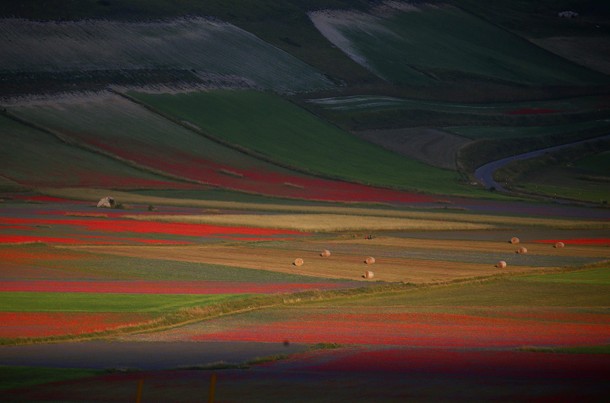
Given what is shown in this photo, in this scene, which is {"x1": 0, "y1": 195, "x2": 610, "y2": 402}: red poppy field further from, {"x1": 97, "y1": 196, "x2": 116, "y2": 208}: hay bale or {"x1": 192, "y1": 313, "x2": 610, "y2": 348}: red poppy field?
{"x1": 97, "y1": 196, "x2": 116, "y2": 208}: hay bale

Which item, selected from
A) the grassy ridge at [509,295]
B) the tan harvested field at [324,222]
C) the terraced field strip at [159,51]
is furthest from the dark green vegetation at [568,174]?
the grassy ridge at [509,295]

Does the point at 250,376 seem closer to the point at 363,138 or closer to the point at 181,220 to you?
the point at 181,220

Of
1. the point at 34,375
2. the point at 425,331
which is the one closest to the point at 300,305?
the point at 425,331

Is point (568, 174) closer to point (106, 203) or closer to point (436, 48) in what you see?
point (436, 48)

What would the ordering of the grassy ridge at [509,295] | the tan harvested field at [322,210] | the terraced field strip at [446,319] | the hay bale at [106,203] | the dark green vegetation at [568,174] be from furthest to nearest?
the dark green vegetation at [568,174] < the tan harvested field at [322,210] < the hay bale at [106,203] < the grassy ridge at [509,295] < the terraced field strip at [446,319]

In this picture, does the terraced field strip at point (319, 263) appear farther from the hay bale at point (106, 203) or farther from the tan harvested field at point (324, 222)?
the hay bale at point (106, 203)

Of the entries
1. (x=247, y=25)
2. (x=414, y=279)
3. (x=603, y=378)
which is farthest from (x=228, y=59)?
(x=603, y=378)
